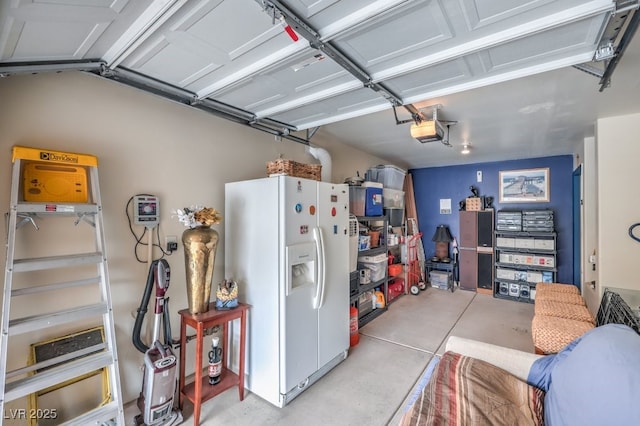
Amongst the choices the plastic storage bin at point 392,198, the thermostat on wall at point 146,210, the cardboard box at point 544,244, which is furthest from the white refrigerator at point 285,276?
the cardboard box at point 544,244

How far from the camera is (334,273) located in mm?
2850

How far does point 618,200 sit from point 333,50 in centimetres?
354

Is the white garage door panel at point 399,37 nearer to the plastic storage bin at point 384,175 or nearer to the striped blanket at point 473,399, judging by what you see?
the striped blanket at point 473,399

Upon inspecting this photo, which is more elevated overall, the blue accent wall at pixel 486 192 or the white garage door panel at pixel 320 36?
the white garage door panel at pixel 320 36

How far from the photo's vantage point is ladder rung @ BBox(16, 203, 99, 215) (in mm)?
1571

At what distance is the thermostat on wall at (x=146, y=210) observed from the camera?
2.19 m

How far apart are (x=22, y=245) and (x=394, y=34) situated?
2.54m

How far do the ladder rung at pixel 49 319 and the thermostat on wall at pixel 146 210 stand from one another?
26.7 inches

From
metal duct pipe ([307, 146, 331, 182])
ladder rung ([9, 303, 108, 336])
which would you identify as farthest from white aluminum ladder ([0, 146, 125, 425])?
metal duct pipe ([307, 146, 331, 182])

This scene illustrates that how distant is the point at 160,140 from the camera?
92.9 inches

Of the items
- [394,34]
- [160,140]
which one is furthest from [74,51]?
[394,34]

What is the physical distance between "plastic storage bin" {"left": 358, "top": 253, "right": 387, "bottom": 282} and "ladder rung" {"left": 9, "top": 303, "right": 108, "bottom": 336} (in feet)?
9.83

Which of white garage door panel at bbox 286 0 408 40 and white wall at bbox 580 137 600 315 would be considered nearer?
white garage door panel at bbox 286 0 408 40

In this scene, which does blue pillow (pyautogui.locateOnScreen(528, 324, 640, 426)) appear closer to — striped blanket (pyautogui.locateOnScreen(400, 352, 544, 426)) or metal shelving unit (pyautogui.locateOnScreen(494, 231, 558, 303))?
striped blanket (pyautogui.locateOnScreen(400, 352, 544, 426))
